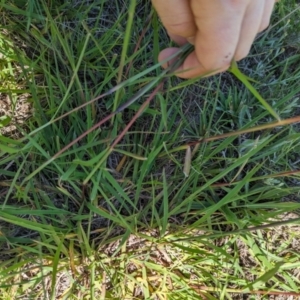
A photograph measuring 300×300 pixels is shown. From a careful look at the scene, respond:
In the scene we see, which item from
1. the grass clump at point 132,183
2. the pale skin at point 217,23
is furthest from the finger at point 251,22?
the grass clump at point 132,183

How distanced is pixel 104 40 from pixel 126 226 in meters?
0.46

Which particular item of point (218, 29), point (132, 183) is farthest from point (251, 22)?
point (132, 183)

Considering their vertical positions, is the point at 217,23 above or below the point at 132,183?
above

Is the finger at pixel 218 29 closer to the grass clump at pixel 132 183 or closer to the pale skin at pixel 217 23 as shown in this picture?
the pale skin at pixel 217 23

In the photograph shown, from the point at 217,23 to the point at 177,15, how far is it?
66 millimetres

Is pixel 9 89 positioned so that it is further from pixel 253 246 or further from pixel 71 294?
pixel 253 246

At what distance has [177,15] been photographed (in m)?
0.59

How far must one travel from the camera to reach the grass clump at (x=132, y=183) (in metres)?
1.07

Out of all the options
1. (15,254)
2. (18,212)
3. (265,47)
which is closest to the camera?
(18,212)

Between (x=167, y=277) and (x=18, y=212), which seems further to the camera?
(x=167, y=277)

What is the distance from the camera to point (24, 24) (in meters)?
1.13

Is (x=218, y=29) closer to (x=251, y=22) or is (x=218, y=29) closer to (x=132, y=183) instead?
(x=251, y=22)

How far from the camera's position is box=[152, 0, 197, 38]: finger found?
22.8 inches

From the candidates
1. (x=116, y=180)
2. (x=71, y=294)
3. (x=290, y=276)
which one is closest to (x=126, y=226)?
(x=116, y=180)
